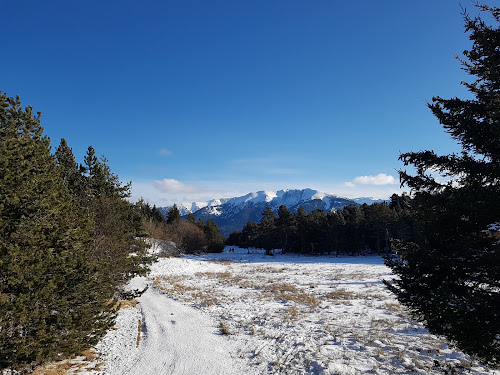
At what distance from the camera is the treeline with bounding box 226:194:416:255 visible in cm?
5859

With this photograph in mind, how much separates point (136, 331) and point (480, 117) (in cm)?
1542

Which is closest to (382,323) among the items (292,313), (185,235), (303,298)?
(292,313)

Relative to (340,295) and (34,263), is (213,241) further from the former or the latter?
(34,263)

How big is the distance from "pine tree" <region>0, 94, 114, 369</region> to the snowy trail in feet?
6.36

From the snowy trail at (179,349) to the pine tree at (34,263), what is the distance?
1.94m

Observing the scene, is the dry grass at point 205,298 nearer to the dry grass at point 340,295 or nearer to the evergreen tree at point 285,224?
the dry grass at point 340,295

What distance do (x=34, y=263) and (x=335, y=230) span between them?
62.3 meters

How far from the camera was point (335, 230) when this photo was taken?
206 feet

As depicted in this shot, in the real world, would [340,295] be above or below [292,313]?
below

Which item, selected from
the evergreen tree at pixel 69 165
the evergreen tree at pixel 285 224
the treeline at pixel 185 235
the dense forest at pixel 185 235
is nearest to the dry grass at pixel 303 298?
the evergreen tree at pixel 69 165

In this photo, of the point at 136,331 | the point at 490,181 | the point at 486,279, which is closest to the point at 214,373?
the point at 136,331

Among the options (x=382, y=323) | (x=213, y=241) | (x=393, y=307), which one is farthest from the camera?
(x=213, y=241)

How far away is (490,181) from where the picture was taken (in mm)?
6660

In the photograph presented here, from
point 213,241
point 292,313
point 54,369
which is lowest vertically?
point 292,313
